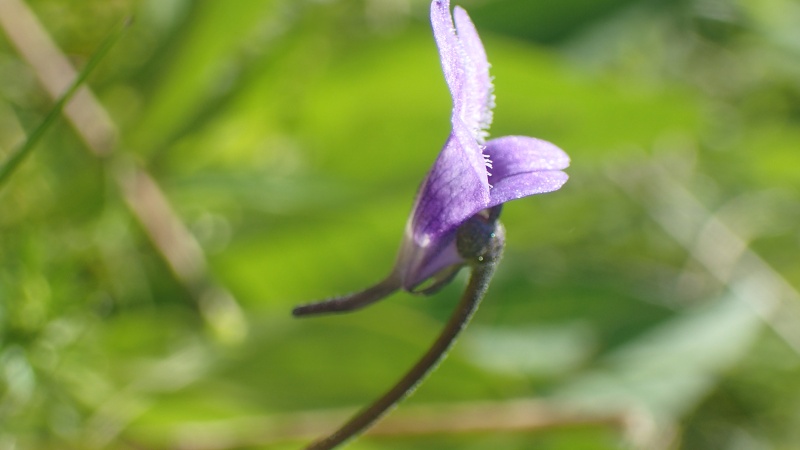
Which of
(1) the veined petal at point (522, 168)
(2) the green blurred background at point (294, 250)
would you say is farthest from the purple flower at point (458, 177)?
(2) the green blurred background at point (294, 250)

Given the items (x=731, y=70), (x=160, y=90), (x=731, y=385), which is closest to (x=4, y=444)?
(x=160, y=90)

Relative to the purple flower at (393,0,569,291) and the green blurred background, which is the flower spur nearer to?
the purple flower at (393,0,569,291)

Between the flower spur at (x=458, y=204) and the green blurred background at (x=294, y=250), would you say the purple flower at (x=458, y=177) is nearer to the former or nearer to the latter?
the flower spur at (x=458, y=204)

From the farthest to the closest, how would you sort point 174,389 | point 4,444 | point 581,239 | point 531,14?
point 581,239, point 531,14, point 174,389, point 4,444

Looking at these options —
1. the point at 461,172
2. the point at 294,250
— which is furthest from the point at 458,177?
the point at 294,250

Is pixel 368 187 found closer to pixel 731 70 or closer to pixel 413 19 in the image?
pixel 413 19

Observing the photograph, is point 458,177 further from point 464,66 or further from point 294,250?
point 294,250
